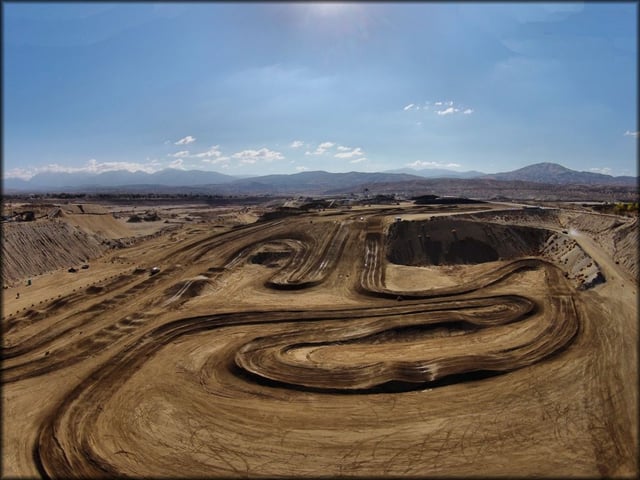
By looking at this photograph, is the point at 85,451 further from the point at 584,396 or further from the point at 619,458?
the point at 584,396

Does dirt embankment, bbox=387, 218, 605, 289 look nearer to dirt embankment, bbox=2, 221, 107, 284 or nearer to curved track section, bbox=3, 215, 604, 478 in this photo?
curved track section, bbox=3, 215, 604, 478

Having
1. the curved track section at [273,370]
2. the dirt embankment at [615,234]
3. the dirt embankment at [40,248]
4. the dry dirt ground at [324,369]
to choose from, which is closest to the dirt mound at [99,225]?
the dirt embankment at [40,248]

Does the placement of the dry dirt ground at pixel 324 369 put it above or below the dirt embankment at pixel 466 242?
below

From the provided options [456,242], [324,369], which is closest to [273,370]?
[324,369]

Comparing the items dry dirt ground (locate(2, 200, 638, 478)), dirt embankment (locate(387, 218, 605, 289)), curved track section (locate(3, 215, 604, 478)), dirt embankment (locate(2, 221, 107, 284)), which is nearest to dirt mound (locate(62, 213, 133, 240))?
dirt embankment (locate(2, 221, 107, 284))

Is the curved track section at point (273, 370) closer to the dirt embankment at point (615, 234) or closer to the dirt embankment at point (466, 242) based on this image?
the dirt embankment at point (615, 234)

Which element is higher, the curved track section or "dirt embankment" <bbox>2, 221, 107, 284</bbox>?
"dirt embankment" <bbox>2, 221, 107, 284</bbox>

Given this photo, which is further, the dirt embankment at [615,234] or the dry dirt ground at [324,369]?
the dirt embankment at [615,234]
